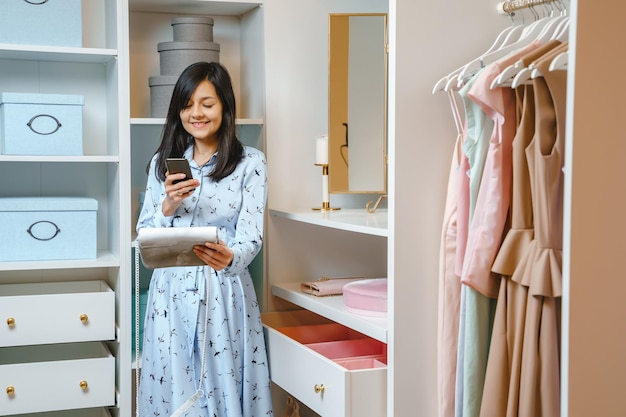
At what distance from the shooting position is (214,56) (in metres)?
2.69

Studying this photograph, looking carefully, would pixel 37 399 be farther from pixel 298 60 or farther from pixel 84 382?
pixel 298 60

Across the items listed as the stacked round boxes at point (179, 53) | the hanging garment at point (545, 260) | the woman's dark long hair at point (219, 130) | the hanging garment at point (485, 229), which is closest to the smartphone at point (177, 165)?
the woman's dark long hair at point (219, 130)

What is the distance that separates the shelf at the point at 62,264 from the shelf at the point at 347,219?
0.53 metres

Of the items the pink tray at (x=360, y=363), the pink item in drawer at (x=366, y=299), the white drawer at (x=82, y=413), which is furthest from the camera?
the white drawer at (x=82, y=413)

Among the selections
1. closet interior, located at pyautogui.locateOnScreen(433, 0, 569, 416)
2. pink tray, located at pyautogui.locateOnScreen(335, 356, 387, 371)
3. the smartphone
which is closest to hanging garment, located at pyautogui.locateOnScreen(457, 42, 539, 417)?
closet interior, located at pyautogui.locateOnScreen(433, 0, 569, 416)

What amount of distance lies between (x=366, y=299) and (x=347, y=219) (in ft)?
0.90

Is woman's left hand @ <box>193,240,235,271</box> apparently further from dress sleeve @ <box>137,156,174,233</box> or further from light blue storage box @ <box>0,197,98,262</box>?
light blue storage box @ <box>0,197,98,262</box>

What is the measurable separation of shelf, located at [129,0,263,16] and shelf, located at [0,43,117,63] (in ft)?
0.79

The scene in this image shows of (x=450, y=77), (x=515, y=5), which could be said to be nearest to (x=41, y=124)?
(x=450, y=77)

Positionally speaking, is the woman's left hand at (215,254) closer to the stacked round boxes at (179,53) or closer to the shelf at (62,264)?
the shelf at (62,264)

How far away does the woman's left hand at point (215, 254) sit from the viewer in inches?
83.5

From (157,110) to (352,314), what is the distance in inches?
38.8

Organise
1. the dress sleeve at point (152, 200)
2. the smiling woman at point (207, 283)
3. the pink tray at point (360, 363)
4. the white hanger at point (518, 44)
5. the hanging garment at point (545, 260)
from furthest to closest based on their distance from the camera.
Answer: the dress sleeve at point (152, 200)
the smiling woman at point (207, 283)
the pink tray at point (360, 363)
the white hanger at point (518, 44)
the hanging garment at point (545, 260)

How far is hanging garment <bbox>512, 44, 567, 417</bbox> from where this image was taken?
1.52m
